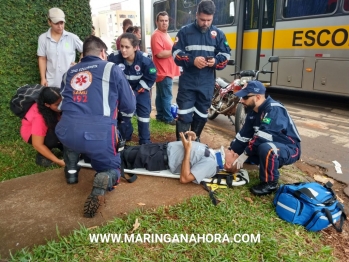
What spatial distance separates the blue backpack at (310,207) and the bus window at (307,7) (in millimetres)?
5415

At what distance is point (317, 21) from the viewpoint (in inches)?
263

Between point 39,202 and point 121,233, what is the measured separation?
2.92 ft

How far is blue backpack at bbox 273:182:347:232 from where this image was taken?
2.39 metres

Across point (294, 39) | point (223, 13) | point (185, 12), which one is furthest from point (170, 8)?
point (294, 39)

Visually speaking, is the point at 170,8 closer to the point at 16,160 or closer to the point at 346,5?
the point at 346,5

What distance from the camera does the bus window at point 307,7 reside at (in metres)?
6.47

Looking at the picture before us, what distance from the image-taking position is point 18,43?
3.93 metres

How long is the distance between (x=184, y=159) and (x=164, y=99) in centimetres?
246

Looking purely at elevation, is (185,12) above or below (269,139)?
above

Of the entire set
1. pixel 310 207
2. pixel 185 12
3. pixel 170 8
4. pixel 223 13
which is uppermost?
pixel 170 8

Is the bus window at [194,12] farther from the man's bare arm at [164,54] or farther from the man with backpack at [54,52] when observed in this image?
the man with backpack at [54,52]

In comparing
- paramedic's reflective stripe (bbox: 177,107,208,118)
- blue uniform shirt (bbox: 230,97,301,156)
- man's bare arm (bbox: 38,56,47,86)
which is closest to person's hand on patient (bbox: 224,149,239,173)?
blue uniform shirt (bbox: 230,97,301,156)

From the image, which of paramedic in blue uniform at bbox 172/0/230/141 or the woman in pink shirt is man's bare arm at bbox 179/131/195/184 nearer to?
paramedic in blue uniform at bbox 172/0/230/141

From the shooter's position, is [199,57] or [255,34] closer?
[199,57]
